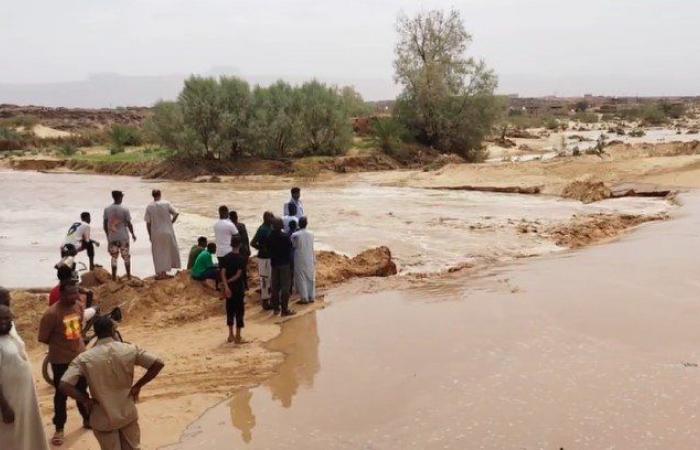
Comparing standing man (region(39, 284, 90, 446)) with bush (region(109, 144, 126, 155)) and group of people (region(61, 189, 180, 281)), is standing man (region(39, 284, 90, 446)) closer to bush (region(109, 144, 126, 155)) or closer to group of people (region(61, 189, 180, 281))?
group of people (region(61, 189, 180, 281))

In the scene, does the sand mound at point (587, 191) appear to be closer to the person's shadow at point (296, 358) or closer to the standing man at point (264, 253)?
the standing man at point (264, 253)

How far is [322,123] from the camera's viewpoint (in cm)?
3516

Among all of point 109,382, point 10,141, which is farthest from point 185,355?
point 10,141

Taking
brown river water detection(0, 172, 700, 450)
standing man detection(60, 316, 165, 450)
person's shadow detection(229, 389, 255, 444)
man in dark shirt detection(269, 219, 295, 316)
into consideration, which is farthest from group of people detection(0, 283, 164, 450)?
man in dark shirt detection(269, 219, 295, 316)

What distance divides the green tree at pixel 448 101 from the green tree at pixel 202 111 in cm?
1104

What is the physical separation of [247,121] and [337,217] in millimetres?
14834

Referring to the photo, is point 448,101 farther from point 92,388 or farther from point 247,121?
point 92,388

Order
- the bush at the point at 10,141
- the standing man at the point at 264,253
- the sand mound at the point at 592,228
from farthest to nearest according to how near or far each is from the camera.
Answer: the bush at the point at 10,141 < the sand mound at the point at 592,228 < the standing man at the point at 264,253

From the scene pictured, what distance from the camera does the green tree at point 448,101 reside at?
3647cm

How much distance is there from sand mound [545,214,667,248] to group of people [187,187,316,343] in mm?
7299

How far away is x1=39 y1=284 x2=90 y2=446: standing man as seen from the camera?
584cm

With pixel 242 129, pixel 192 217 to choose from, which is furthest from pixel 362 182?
pixel 192 217

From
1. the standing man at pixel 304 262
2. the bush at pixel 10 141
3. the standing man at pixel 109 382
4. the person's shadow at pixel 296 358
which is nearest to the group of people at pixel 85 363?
the standing man at pixel 109 382

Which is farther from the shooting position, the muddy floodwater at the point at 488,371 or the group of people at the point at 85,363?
the muddy floodwater at the point at 488,371
